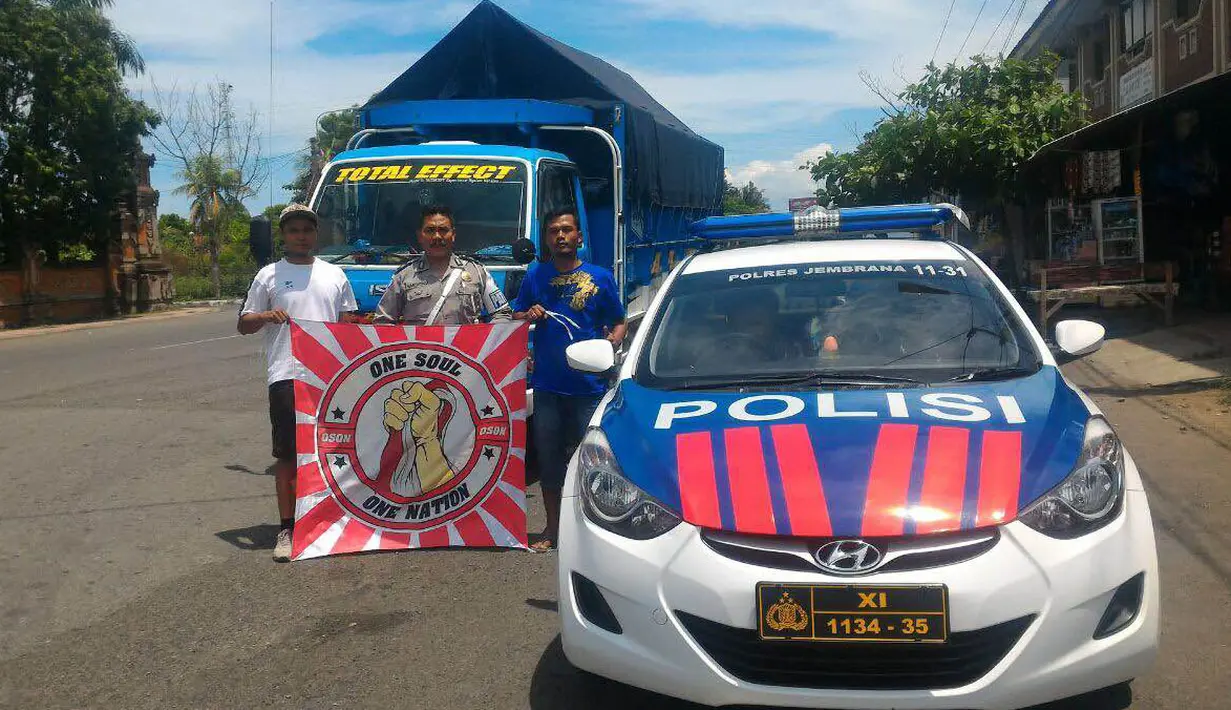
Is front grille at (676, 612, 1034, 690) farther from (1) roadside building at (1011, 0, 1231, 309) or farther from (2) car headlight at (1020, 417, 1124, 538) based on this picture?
(1) roadside building at (1011, 0, 1231, 309)

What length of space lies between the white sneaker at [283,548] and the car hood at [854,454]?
2.53 m

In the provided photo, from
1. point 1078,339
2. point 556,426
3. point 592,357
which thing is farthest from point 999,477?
point 556,426

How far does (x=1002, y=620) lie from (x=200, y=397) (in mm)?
10518

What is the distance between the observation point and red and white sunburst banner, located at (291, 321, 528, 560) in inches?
227

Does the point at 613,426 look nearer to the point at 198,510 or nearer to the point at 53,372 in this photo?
the point at 198,510

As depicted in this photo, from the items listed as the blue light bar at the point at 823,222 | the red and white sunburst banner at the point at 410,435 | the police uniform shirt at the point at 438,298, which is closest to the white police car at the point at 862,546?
the red and white sunburst banner at the point at 410,435

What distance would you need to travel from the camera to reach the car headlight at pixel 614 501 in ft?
11.1

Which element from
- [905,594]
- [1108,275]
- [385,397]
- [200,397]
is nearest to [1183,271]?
[1108,275]

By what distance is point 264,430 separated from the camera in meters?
9.98

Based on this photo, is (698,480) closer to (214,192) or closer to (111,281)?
(111,281)

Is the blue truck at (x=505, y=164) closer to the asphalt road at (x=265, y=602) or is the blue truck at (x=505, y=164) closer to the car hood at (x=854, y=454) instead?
the asphalt road at (x=265, y=602)

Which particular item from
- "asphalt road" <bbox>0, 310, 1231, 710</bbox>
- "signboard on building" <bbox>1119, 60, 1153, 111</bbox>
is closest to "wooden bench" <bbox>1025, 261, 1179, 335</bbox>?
"signboard on building" <bbox>1119, 60, 1153, 111</bbox>

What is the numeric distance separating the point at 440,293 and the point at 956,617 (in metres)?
3.64

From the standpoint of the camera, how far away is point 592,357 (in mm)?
4672
